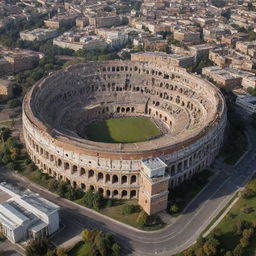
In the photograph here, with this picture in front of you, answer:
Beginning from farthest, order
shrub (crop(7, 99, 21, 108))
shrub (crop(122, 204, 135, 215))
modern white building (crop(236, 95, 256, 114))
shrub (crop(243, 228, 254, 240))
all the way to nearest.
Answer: shrub (crop(7, 99, 21, 108))
modern white building (crop(236, 95, 256, 114))
shrub (crop(122, 204, 135, 215))
shrub (crop(243, 228, 254, 240))

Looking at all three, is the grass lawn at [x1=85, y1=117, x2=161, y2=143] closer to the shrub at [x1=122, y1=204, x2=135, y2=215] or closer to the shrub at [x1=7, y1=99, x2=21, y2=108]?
the shrub at [x1=7, y1=99, x2=21, y2=108]

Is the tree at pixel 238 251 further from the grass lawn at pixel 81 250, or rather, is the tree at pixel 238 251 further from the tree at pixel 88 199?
the tree at pixel 88 199

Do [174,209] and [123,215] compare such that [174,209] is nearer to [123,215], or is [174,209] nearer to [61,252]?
[123,215]

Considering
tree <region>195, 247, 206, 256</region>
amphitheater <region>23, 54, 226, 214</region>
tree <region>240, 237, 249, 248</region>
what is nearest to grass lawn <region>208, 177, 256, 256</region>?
tree <region>240, 237, 249, 248</region>

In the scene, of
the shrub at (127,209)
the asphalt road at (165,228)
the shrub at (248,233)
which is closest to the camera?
the shrub at (248,233)

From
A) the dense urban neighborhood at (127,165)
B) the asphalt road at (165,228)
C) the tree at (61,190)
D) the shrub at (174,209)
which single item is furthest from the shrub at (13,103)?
the shrub at (174,209)

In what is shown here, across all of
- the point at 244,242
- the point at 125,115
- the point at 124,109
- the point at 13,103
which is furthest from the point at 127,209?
the point at 13,103
